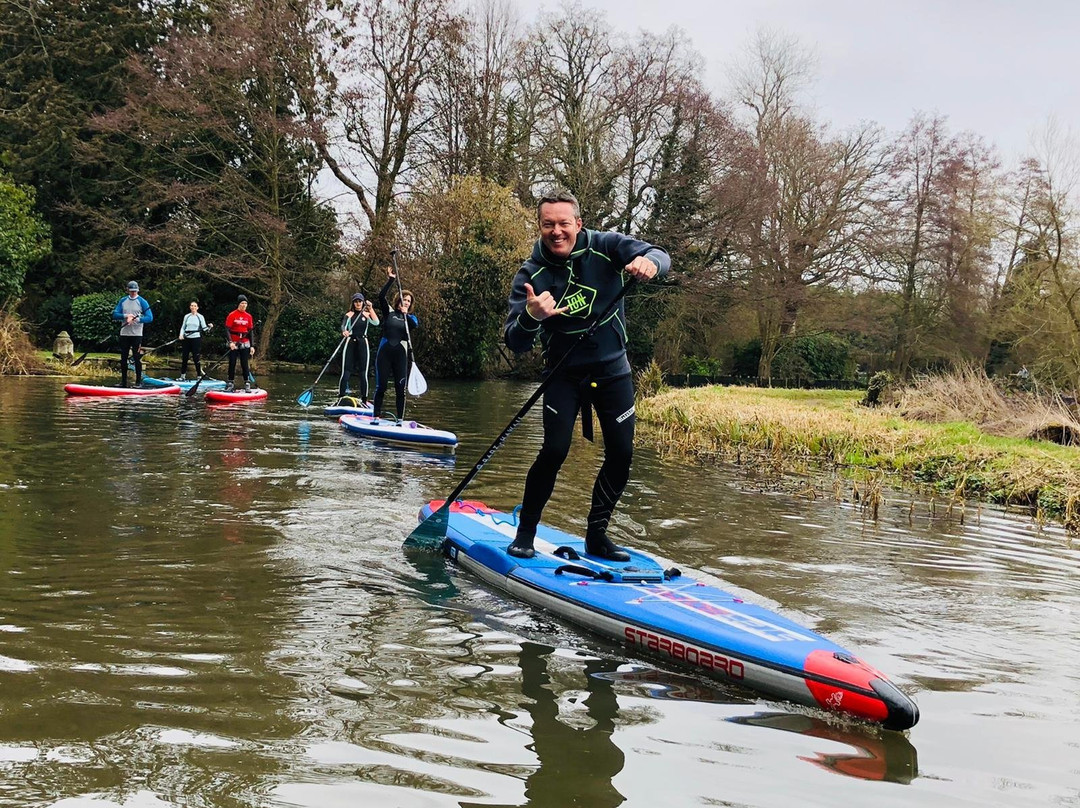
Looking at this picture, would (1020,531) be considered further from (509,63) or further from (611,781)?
(509,63)

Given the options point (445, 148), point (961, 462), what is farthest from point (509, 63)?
point (961, 462)

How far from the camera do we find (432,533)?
6430mm

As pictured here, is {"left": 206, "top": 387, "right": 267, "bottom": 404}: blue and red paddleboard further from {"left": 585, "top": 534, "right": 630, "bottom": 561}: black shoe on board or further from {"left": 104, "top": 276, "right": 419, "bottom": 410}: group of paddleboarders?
{"left": 585, "top": 534, "right": 630, "bottom": 561}: black shoe on board

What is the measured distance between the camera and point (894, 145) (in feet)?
106

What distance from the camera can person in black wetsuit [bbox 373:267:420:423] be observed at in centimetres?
1302

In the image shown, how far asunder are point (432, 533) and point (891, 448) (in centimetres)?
812

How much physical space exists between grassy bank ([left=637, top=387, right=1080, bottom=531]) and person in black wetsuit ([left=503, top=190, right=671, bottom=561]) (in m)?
5.38

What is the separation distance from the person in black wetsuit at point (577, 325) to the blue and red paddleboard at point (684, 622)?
0.29 meters

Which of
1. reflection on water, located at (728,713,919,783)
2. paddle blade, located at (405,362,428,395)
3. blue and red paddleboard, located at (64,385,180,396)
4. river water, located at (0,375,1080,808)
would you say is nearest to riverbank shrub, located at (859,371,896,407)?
paddle blade, located at (405,362,428,395)

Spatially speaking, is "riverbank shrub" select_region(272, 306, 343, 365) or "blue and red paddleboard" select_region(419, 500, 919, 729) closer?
"blue and red paddleboard" select_region(419, 500, 919, 729)

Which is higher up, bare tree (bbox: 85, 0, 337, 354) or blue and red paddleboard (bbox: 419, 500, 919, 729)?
bare tree (bbox: 85, 0, 337, 354)

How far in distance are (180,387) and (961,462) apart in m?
12.6

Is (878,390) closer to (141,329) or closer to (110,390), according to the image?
(141,329)

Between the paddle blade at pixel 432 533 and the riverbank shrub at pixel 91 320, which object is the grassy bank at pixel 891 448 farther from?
the riverbank shrub at pixel 91 320
